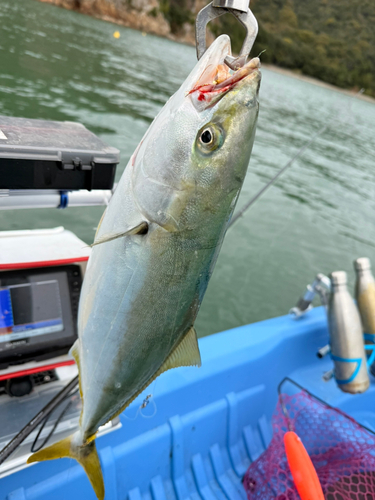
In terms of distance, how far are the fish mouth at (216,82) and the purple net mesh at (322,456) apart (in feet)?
6.90

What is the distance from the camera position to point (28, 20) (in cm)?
2212

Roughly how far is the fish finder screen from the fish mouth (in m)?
1.23

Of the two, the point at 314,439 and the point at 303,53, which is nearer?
the point at 314,439

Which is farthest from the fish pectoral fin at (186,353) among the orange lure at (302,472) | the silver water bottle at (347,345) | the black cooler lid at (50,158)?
the silver water bottle at (347,345)

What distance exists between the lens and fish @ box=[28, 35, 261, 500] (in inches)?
42.8

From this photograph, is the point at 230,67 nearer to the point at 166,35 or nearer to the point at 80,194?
the point at 80,194

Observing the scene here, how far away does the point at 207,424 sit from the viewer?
2568 millimetres

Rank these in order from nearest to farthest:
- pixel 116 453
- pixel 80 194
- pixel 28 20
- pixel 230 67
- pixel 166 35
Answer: pixel 230 67 → pixel 80 194 → pixel 116 453 → pixel 28 20 → pixel 166 35

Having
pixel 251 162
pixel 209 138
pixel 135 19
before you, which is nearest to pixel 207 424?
pixel 209 138

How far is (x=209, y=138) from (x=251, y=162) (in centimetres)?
1089

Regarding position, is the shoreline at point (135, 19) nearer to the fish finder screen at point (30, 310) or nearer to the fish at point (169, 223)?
the fish finder screen at point (30, 310)

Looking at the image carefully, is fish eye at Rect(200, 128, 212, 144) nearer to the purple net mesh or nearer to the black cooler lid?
the black cooler lid

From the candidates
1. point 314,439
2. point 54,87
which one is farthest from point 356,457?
point 54,87

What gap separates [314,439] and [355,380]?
528mm
